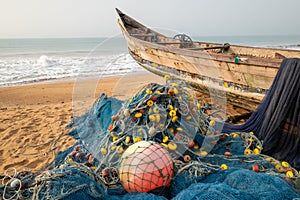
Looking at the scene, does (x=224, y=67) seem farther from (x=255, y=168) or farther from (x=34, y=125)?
(x=34, y=125)

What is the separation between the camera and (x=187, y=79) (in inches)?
240

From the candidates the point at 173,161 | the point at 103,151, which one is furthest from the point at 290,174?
the point at 103,151

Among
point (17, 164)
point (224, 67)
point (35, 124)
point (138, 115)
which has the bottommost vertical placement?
point (35, 124)

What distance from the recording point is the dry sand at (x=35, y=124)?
11.5ft

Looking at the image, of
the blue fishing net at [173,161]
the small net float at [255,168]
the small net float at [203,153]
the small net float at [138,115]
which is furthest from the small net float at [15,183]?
the small net float at [255,168]

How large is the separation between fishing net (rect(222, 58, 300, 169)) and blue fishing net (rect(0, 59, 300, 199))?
14 centimetres

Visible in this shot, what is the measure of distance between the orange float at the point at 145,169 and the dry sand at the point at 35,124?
1700 mm

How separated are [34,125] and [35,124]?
0.21 ft

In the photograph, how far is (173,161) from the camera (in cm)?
229

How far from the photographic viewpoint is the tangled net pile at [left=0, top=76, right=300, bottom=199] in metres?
1.72

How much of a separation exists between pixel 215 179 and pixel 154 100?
3.61 feet

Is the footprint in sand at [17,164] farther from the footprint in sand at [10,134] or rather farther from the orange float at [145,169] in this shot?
the orange float at [145,169]

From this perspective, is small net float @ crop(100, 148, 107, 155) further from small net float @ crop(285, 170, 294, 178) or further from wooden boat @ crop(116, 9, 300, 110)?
wooden boat @ crop(116, 9, 300, 110)

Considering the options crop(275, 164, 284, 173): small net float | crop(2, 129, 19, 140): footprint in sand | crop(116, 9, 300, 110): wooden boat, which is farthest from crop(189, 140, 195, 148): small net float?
crop(2, 129, 19, 140): footprint in sand
